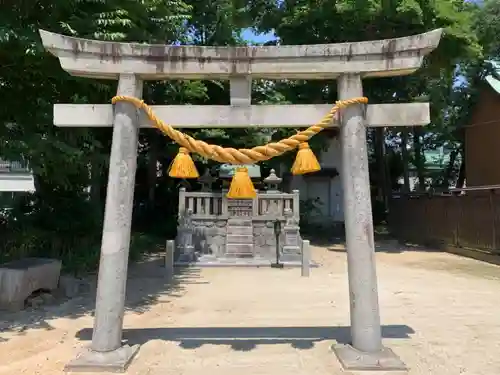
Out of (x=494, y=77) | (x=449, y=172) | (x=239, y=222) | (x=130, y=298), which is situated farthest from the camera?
(x=449, y=172)

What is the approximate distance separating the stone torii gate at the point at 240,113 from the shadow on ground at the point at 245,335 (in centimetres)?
67

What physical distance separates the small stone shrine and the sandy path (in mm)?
3028

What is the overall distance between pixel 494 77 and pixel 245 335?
63.2 feet

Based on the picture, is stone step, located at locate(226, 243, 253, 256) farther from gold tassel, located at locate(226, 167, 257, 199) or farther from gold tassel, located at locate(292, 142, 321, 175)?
gold tassel, located at locate(292, 142, 321, 175)

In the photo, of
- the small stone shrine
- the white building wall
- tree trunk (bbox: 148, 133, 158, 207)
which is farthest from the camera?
tree trunk (bbox: 148, 133, 158, 207)

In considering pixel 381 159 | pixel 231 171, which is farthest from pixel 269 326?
pixel 381 159

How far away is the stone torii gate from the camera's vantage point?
5234mm

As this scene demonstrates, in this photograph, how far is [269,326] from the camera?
6.71 m

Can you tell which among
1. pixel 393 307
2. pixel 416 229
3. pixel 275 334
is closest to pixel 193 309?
pixel 275 334

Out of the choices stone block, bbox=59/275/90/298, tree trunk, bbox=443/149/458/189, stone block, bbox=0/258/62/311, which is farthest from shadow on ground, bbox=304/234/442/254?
stone block, bbox=0/258/62/311

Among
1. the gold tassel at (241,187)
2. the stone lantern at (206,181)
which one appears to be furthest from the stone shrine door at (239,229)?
the gold tassel at (241,187)

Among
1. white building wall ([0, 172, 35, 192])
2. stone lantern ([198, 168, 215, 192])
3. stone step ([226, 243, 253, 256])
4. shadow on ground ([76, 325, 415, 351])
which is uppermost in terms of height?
stone lantern ([198, 168, 215, 192])

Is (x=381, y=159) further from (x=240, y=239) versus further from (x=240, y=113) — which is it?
(x=240, y=113)

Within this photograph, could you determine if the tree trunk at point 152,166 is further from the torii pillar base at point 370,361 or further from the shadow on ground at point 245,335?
the torii pillar base at point 370,361
